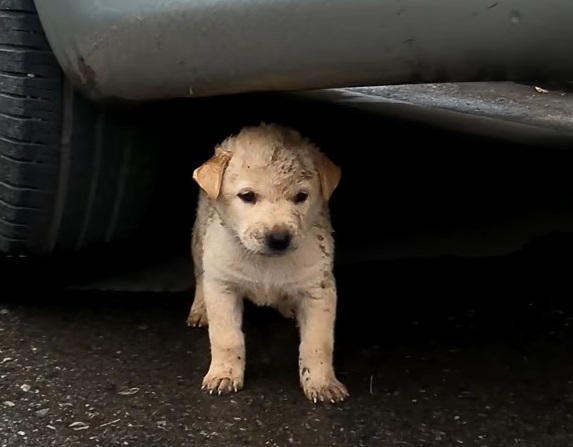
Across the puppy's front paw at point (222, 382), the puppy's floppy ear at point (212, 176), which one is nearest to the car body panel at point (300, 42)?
the puppy's floppy ear at point (212, 176)

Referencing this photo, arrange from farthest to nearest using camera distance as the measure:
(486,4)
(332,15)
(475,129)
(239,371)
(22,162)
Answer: (475,129), (22,162), (239,371), (332,15), (486,4)

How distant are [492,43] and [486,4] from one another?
0.20 feet

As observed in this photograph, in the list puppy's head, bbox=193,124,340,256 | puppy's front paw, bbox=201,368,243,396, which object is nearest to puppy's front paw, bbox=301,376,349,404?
puppy's front paw, bbox=201,368,243,396

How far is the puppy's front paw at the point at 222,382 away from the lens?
79.0 inches

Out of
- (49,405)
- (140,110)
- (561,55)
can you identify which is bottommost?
(49,405)

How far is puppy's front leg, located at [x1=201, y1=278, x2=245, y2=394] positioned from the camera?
202 cm

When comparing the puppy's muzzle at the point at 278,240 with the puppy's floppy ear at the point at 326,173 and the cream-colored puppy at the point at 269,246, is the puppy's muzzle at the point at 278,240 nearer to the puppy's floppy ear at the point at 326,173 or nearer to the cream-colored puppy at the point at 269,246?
the cream-colored puppy at the point at 269,246

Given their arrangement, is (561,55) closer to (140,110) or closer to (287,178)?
(287,178)

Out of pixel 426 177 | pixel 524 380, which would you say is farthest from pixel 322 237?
pixel 426 177

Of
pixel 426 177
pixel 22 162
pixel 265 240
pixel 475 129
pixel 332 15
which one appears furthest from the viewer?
pixel 475 129

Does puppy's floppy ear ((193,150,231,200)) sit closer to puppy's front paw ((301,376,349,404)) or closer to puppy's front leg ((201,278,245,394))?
puppy's front leg ((201,278,245,394))

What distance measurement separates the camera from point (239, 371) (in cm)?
204

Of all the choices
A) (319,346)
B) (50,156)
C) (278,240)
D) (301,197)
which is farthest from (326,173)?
(50,156)

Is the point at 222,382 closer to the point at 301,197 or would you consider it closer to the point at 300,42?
the point at 301,197
